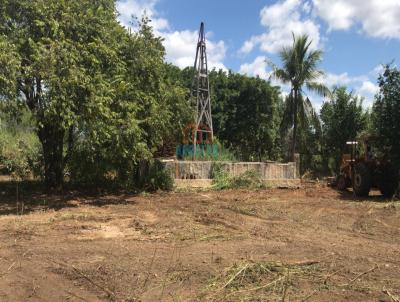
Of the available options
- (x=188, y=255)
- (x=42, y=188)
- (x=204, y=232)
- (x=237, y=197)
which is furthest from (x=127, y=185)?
(x=188, y=255)

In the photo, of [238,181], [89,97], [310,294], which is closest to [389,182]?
[238,181]

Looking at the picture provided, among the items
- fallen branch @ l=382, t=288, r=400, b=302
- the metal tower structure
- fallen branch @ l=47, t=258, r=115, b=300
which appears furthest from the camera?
the metal tower structure

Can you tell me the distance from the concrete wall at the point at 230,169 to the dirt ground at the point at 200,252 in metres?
5.68

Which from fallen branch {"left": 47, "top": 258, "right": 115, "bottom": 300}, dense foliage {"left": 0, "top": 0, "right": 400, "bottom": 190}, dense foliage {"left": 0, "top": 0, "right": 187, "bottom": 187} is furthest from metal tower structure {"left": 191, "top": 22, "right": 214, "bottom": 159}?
fallen branch {"left": 47, "top": 258, "right": 115, "bottom": 300}

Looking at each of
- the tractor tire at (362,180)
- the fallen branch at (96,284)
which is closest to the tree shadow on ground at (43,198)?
the fallen branch at (96,284)

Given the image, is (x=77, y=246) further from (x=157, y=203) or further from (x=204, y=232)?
(x=157, y=203)

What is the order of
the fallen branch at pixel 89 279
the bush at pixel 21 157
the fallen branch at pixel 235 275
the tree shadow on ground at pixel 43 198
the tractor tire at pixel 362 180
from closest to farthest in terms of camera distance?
the fallen branch at pixel 89 279
the fallen branch at pixel 235 275
the tree shadow on ground at pixel 43 198
the tractor tire at pixel 362 180
the bush at pixel 21 157

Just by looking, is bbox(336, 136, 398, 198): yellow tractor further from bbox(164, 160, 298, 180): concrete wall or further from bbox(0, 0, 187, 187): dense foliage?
bbox(0, 0, 187, 187): dense foliage

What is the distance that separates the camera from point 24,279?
268 inches

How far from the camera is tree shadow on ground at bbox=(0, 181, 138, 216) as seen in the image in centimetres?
1415

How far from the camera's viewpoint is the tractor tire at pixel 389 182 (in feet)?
58.0

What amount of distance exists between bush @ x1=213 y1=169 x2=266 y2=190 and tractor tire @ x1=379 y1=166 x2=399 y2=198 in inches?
202

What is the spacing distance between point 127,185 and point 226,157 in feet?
19.8

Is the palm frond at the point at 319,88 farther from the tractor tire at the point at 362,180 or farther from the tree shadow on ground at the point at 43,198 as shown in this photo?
the tree shadow on ground at the point at 43,198
